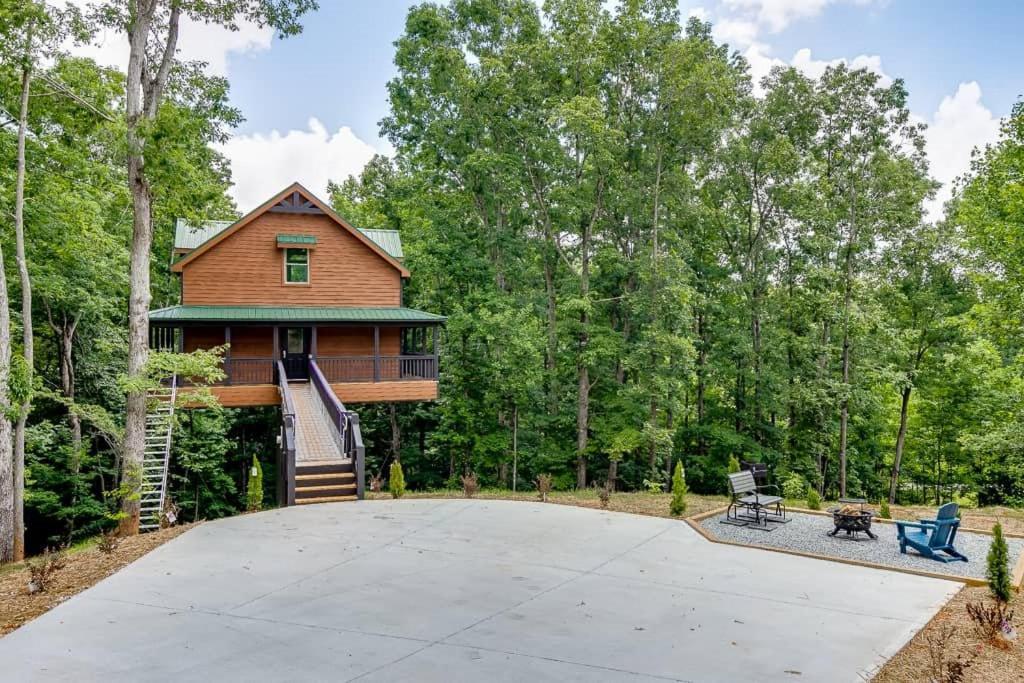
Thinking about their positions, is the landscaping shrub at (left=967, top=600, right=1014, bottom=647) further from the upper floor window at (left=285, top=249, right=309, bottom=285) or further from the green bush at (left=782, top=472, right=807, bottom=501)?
the upper floor window at (left=285, top=249, right=309, bottom=285)

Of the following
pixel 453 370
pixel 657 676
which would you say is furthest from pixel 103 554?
pixel 453 370

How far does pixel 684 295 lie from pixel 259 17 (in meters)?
13.8

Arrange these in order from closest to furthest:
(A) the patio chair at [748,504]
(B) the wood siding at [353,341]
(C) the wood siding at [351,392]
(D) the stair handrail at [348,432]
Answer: (A) the patio chair at [748,504] → (D) the stair handrail at [348,432] → (C) the wood siding at [351,392] → (B) the wood siding at [353,341]

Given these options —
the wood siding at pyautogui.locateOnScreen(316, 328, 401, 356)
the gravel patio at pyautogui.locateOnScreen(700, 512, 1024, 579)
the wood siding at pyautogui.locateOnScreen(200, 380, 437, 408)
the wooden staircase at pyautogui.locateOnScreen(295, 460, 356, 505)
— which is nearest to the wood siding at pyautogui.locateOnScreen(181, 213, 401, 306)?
the wood siding at pyautogui.locateOnScreen(316, 328, 401, 356)

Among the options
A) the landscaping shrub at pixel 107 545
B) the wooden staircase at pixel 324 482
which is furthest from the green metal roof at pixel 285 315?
the landscaping shrub at pixel 107 545

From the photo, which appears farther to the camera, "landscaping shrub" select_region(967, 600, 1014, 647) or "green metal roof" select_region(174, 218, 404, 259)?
"green metal roof" select_region(174, 218, 404, 259)

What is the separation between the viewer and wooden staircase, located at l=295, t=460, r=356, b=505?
43.8 feet

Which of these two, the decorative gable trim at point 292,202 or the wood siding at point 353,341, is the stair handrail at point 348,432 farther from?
the decorative gable trim at point 292,202

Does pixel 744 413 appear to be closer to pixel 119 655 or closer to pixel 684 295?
pixel 684 295

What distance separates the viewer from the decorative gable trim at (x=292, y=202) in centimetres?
1914

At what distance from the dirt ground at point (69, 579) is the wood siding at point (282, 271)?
34.4 ft

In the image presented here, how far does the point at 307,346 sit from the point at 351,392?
3.69 m

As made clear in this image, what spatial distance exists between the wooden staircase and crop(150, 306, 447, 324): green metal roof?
20.6ft

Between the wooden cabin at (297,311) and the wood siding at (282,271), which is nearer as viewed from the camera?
the wooden cabin at (297,311)
